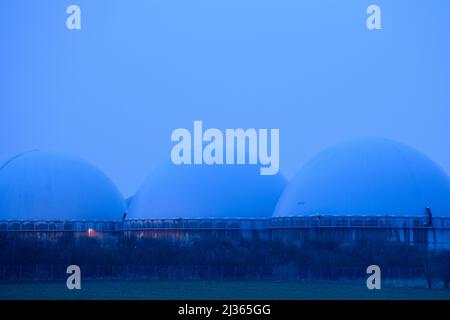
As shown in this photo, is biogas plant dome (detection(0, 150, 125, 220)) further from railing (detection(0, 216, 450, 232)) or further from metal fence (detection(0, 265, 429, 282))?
metal fence (detection(0, 265, 429, 282))

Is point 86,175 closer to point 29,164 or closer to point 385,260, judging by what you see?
point 29,164

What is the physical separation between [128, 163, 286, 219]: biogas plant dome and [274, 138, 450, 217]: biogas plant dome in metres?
2.71

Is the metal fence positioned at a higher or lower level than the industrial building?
lower

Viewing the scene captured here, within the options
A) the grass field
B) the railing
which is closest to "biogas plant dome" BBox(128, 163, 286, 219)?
the railing

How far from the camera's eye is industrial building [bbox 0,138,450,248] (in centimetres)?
4359

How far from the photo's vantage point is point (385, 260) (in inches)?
1347

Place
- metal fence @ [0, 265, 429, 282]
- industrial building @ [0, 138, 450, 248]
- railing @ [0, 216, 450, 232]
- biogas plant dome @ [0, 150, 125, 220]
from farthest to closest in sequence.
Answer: biogas plant dome @ [0, 150, 125, 220], industrial building @ [0, 138, 450, 248], railing @ [0, 216, 450, 232], metal fence @ [0, 265, 429, 282]

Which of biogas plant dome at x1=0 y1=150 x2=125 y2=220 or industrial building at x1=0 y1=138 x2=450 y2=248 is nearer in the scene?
industrial building at x1=0 y1=138 x2=450 y2=248

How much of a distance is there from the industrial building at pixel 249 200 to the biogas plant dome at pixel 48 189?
50mm

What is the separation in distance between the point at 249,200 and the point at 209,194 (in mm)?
2078

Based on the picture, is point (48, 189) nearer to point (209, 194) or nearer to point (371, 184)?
point (209, 194)

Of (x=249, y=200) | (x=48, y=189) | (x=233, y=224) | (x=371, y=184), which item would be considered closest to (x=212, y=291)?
(x=371, y=184)

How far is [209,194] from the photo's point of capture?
48125 mm
